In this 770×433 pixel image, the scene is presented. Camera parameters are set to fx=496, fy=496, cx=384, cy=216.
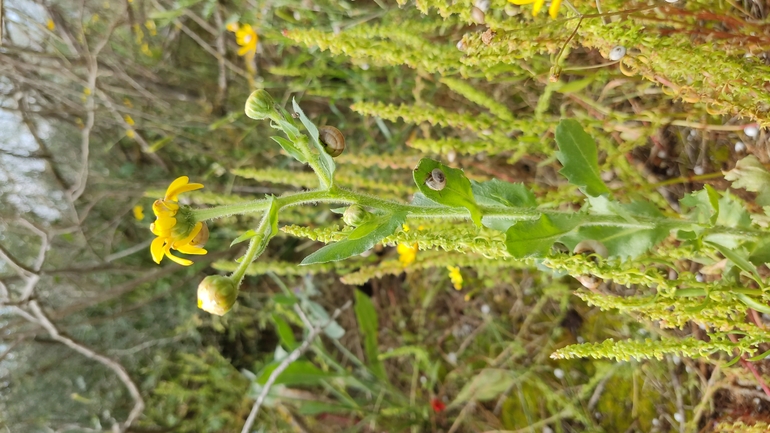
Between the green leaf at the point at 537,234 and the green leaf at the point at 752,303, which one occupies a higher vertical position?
the green leaf at the point at 537,234

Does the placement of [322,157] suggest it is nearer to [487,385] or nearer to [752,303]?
[752,303]

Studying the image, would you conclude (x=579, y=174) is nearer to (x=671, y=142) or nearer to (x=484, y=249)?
(x=484, y=249)

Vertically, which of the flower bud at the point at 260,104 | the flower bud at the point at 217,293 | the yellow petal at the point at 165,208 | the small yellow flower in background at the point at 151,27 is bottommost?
the small yellow flower in background at the point at 151,27

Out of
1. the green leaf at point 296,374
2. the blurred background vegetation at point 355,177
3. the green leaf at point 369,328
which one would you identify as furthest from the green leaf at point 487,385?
the green leaf at point 296,374

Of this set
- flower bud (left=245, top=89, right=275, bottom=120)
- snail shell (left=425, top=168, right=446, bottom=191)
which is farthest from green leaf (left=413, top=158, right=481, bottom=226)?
flower bud (left=245, top=89, right=275, bottom=120)

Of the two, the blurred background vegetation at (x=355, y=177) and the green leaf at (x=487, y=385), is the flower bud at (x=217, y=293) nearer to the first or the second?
the blurred background vegetation at (x=355, y=177)

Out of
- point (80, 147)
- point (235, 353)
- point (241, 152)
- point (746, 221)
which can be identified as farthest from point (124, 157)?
point (746, 221)

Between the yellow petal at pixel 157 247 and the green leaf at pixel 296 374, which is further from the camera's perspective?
the green leaf at pixel 296 374

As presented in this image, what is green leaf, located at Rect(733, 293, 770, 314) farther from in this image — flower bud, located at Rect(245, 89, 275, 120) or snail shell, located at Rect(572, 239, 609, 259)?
flower bud, located at Rect(245, 89, 275, 120)
